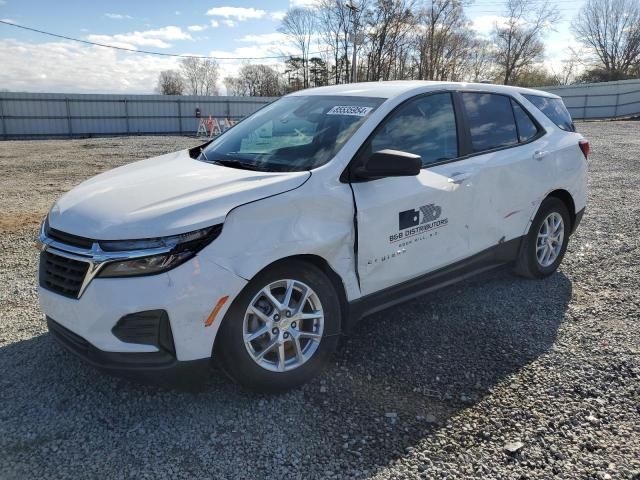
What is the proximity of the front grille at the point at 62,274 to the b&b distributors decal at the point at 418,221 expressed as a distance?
6.00 ft

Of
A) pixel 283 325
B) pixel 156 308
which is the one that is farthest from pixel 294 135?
pixel 156 308

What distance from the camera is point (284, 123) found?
3947mm

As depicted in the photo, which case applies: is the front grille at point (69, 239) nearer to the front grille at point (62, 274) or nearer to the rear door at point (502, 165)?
the front grille at point (62, 274)

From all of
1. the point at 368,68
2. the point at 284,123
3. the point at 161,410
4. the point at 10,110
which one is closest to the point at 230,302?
the point at 161,410

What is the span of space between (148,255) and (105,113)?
31304mm

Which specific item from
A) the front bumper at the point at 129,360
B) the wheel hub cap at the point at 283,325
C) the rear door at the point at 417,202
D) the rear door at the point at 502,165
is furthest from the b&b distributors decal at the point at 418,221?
the front bumper at the point at 129,360

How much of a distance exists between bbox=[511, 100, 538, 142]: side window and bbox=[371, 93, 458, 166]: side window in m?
0.93

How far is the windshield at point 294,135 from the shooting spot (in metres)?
3.37

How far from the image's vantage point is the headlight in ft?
8.44

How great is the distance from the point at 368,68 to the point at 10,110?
3225cm

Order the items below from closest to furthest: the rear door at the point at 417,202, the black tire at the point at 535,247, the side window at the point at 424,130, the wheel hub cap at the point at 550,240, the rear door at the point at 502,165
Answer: the rear door at the point at 417,202 < the side window at the point at 424,130 < the rear door at the point at 502,165 < the black tire at the point at 535,247 < the wheel hub cap at the point at 550,240

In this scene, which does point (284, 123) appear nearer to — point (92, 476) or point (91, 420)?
point (91, 420)

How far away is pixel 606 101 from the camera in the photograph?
3631 centimetres

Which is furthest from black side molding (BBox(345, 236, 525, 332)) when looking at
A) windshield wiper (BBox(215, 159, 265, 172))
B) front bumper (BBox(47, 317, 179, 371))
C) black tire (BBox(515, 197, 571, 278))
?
front bumper (BBox(47, 317, 179, 371))
